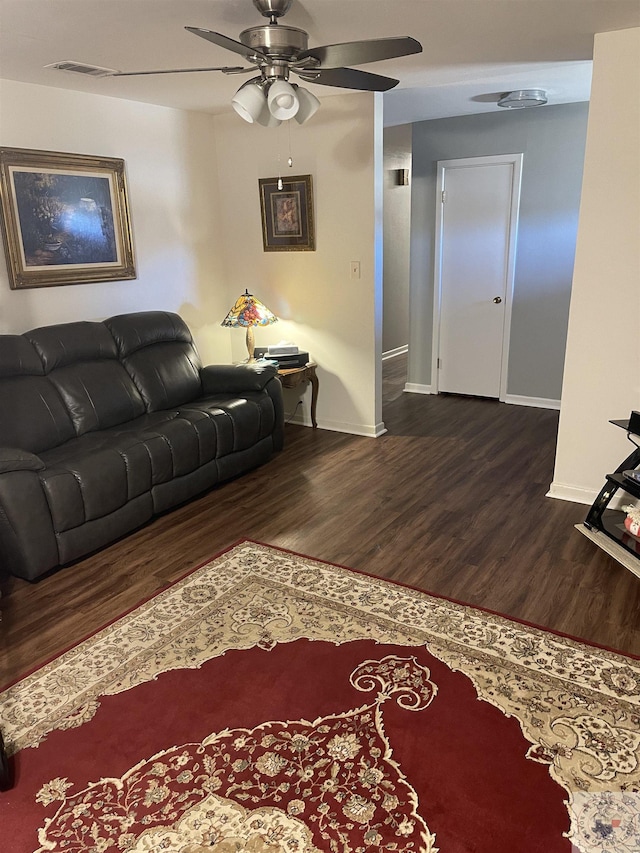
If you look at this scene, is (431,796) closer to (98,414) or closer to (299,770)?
(299,770)

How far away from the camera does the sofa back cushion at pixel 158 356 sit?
419 cm

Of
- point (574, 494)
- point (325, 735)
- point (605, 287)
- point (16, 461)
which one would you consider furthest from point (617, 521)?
point (16, 461)

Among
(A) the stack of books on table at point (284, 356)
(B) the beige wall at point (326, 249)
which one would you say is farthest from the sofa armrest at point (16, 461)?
(B) the beige wall at point (326, 249)

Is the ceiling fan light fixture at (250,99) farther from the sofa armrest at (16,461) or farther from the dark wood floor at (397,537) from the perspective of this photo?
the dark wood floor at (397,537)

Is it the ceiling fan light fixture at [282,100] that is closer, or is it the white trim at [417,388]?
the ceiling fan light fixture at [282,100]

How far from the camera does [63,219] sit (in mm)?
4027

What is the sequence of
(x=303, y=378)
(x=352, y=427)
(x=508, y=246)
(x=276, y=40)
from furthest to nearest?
(x=508, y=246) < (x=352, y=427) < (x=303, y=378) < (x=276, y=40)

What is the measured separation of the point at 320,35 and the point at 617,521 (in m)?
2.83

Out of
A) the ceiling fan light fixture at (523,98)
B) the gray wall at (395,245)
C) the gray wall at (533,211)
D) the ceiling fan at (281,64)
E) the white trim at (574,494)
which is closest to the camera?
the ceiling fan at (281,64)

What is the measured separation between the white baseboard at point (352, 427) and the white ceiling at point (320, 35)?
7.96 ft

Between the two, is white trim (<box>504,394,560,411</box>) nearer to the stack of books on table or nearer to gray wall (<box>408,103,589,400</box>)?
gray wall (<box>408,103,589,400</box>)

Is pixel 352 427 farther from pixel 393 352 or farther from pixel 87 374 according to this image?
pixel 393 352

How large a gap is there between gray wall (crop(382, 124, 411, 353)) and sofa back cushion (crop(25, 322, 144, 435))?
395 centimetres

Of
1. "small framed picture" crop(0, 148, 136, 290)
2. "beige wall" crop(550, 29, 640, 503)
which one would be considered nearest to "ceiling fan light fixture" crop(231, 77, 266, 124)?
"beige wall" crop(550, 29, 640, 503)
